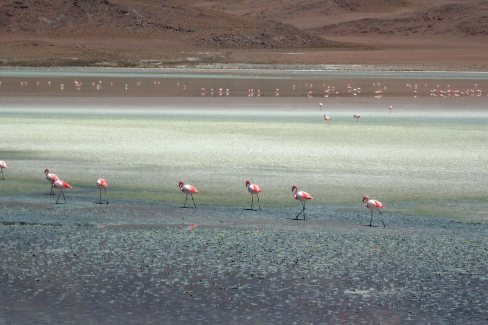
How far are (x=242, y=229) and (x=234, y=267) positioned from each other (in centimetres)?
236

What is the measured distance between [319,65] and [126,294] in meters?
84.4

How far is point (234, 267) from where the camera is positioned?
41.5 feet

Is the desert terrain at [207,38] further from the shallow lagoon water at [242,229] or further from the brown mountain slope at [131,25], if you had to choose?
the shallow lagoon water at [242,229]

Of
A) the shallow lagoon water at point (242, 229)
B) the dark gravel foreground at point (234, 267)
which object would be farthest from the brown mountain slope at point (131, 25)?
the dark gravel foreground at point (234, 267)

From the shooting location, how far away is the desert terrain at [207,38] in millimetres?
100875

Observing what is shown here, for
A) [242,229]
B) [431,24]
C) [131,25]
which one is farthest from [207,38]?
[242,229]

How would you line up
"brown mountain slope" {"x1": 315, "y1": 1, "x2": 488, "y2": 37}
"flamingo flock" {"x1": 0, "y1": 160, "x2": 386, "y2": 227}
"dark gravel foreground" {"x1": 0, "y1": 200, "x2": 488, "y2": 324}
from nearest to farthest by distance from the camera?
"dark gravel foreground" {"x1": 0, "y1": 200, "x2": 488, "y2": 324}
"flamingo flock" {"x1": 0, "y1": 160, "x2": 386, "y2": 227}
"brown mountain slope" {"x1": 315, "y1": 1, "x2": 488, "y2": 37}

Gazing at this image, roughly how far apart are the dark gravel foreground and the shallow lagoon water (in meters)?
0.03

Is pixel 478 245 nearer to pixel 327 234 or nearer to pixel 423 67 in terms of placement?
pixel 327 234

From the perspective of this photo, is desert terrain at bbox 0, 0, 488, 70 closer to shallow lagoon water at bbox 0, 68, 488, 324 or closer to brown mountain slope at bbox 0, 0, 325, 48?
brown mountain slope at bbox 0, 0, 325, 48

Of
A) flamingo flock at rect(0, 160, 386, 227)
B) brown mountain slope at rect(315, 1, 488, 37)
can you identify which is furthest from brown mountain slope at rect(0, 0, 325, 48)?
flamingo flock at rect(0, 160, 386, 227)

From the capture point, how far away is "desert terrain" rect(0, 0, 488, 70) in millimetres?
100875

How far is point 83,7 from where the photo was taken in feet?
465

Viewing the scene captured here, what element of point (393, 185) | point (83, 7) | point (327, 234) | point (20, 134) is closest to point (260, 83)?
point (20, 134)
